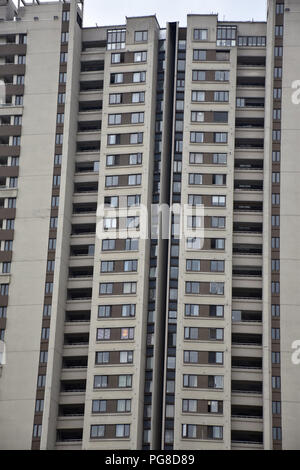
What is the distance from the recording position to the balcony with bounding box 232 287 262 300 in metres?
162

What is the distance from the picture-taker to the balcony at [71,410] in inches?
6275

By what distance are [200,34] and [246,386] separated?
49667 mm

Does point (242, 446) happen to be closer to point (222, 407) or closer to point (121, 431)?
point (222, 407)

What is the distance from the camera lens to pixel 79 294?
166375 millimetres

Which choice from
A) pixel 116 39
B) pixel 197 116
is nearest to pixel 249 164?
pixel 197 116

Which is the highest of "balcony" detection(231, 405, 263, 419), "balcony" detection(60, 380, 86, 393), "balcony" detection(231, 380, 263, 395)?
"balcony" detection(231, 380, 263, 395)

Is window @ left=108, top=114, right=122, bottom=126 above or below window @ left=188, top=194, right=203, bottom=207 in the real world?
above

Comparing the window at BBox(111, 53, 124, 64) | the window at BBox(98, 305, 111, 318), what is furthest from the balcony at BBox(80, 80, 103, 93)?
the window at BBox(98, 305, 111, 318)

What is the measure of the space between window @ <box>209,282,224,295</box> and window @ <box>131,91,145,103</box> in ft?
91.7

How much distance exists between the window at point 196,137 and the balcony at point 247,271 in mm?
18040

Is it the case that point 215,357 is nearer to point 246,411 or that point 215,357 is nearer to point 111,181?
point 246,411

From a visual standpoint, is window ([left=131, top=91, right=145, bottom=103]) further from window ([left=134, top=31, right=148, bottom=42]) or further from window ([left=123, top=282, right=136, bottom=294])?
window ([left=123, top=282, right=136, bottom=294])

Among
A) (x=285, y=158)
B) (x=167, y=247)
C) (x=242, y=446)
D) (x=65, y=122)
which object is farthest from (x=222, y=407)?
(x=65, y=122)

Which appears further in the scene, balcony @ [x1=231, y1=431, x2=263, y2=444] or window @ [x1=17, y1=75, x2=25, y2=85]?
window @ [x1=17, y1=75, x2=25, y2=85]
